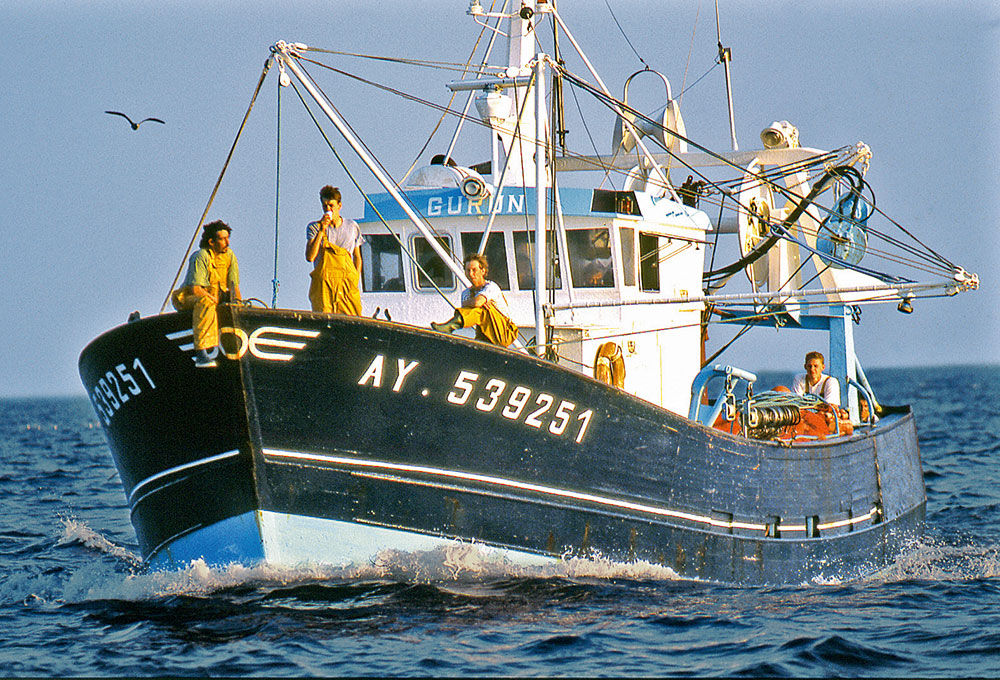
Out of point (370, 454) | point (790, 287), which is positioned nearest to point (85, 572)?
point (370, 454)

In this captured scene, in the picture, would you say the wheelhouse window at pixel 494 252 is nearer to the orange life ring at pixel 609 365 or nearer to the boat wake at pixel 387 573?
the orange life ring at pixel 609 365

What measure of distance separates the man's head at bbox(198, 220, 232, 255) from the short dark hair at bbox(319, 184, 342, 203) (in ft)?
2.92

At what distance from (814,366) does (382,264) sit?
18.4ft

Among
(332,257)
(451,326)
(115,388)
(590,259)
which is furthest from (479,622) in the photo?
(590,259)

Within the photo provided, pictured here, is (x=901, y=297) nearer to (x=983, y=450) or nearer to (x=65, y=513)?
(x=65, y=513)

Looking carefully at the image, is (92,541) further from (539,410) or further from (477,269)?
(539,410)

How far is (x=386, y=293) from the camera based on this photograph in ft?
44.2

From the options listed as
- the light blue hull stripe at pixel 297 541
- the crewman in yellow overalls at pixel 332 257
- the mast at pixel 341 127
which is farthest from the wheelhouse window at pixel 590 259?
the light blue hull stripe at pixel 297 541

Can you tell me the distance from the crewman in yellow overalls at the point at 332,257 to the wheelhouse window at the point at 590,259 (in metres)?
3.37

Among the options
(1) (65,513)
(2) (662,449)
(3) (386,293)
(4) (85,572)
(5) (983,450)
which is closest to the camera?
(2) (662,449)

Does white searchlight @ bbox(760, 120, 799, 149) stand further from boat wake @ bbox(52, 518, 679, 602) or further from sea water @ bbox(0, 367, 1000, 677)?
boat wake @ bbox(52, 518, 679, 602)

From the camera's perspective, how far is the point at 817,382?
15062mm

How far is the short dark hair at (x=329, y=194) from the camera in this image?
10.2 metres

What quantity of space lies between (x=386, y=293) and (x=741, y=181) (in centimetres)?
444
